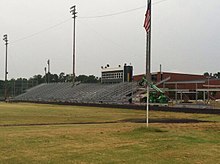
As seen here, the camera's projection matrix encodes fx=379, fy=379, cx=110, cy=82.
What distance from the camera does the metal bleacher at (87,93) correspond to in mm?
63062

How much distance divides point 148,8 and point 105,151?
A: 10.0 meters

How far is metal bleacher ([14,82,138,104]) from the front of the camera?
63062 millimetres

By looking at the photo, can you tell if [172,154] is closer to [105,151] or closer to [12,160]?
[105,151]

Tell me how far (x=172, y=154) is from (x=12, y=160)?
12.9 ft

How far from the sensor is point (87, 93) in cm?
7412

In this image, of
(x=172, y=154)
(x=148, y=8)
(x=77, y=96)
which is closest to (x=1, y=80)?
(x=77, y=96)

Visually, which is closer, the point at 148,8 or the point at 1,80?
the point at 148,8

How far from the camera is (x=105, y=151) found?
32.7 ft

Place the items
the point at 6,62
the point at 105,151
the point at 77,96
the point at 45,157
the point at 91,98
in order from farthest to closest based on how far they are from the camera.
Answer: the point at 6,62, the point at 77,96, the point at 91,98, the point at 105,151, the point at 45,157

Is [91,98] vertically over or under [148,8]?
under

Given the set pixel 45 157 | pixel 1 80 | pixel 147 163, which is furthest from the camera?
pixel 1 80

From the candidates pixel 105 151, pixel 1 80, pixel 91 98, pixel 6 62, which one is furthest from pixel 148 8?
pixel 1 80

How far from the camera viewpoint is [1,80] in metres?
132

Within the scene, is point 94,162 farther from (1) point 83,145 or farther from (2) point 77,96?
(2) point 77,96
